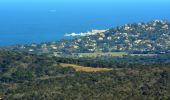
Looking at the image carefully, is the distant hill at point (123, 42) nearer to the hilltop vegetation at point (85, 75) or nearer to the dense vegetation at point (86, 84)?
the hilltop vegetation at point (85, 75)

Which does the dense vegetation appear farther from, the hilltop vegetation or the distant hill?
the distant hill

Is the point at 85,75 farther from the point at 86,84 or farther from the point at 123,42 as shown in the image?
the point at 123,42

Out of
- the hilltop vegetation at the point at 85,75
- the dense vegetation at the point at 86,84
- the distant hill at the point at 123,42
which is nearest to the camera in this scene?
the dense vegetation at the point at 86,84

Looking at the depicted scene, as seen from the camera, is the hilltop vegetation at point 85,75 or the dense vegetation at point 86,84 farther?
the hilltop vegetation at point 85,75

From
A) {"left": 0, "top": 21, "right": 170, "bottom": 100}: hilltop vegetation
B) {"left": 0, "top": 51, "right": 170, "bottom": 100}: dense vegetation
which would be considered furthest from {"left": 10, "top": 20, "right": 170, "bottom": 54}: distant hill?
{"left": 0, "top": 51, "right": 170, "bottom": 100}: dense vegetation

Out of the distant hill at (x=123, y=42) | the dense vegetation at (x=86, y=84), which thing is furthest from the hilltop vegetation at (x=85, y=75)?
the distant hill at (x=123, y=42)

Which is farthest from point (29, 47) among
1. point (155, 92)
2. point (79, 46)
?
point (155, 92)

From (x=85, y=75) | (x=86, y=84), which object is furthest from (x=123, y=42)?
(x=86, y=84)

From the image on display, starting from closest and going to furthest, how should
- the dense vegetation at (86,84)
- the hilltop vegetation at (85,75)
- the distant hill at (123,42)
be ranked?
the dense vegetation at (86,84), the hilltop vegetation at (85,75), the distant hill at (123,42)

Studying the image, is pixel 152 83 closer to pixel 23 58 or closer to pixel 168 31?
pixel 23 58
